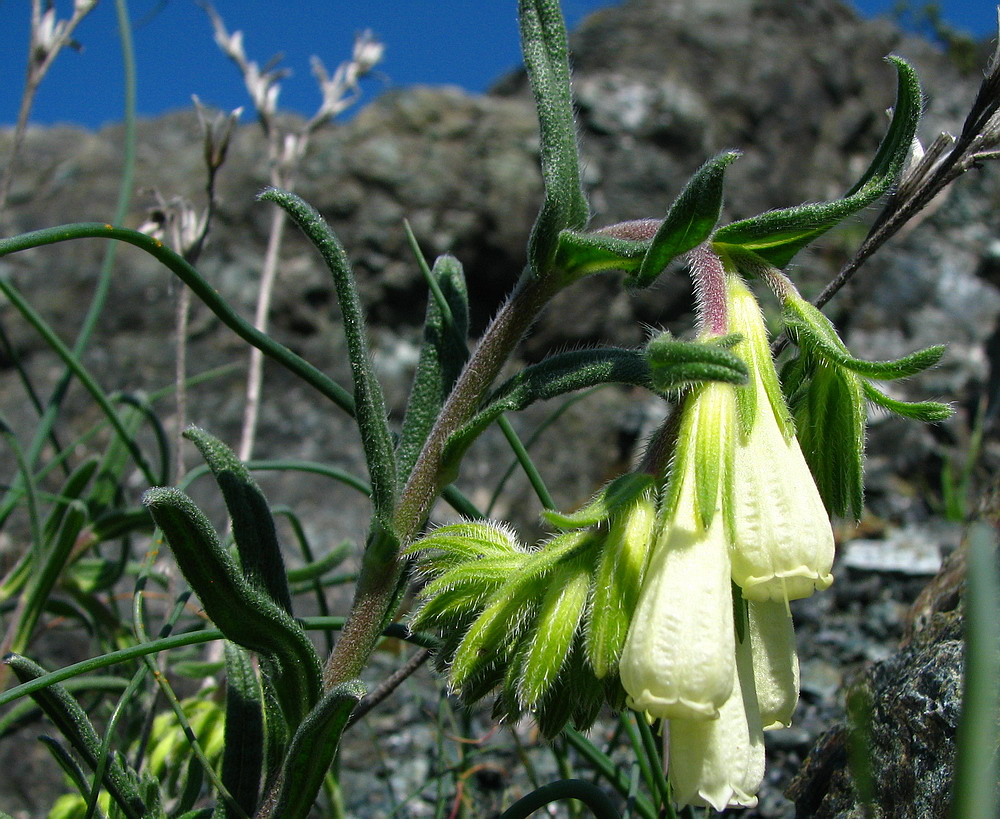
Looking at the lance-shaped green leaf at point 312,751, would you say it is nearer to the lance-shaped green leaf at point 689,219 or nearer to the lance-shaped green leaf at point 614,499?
the lance-shaped green leaf at point 614,499

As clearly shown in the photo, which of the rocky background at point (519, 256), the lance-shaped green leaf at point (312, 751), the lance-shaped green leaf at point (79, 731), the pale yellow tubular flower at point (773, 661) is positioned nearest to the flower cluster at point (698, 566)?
the pale yellow tubular flower at point (773, 661)

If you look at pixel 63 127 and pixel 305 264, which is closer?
pixel 305 264

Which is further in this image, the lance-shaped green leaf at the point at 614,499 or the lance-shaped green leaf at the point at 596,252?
Answer: the lance-shaped green leaf at the point at 596,252

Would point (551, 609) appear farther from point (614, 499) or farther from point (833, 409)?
point (833, 409)

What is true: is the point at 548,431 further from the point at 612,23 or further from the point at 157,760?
the point at 612,23

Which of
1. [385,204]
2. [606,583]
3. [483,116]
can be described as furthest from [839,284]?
[483,116]

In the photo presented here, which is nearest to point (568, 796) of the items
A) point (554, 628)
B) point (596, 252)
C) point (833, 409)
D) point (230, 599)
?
point (554, 628)
